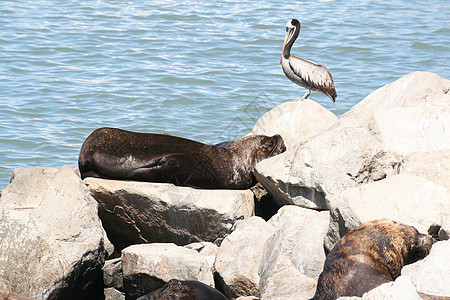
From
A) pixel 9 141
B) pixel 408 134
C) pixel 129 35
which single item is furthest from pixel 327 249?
pixel 129 35

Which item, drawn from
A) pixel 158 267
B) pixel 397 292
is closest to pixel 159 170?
pixel 158 267

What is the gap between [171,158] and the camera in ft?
24.6

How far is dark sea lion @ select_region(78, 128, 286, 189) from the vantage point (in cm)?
740

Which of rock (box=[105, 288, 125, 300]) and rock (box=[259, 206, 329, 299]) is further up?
rock (box=[259, 206, 329, 299])

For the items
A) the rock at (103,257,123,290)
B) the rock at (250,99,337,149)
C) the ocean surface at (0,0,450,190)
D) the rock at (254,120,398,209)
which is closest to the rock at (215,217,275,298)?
the rock at (254,120,398,209)

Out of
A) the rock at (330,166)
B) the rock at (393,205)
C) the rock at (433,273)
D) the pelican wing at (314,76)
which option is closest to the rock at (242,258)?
the rock at (330,166)

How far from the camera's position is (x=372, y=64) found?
16344 millimetres

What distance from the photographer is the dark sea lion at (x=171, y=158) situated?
7.40m

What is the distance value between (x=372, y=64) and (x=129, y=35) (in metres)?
6.17

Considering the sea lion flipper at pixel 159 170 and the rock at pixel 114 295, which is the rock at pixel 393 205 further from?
the sea lion flipper at pixel 159 170

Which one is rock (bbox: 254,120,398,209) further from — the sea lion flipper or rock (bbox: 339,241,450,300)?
rock (bbox: 339,241,450,300)

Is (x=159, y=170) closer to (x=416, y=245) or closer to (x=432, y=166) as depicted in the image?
(x=432, y=166)

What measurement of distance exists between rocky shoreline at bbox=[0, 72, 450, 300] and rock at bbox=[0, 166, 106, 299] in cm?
1

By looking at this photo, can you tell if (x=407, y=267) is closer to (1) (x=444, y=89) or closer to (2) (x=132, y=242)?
(2) (x=132, y=242)
